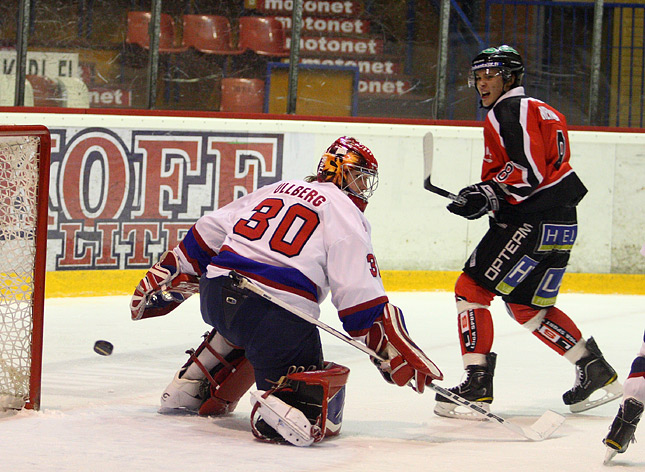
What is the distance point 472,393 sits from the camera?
3447mm

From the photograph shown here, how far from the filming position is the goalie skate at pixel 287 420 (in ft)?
9.30

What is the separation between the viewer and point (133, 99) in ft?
20.7

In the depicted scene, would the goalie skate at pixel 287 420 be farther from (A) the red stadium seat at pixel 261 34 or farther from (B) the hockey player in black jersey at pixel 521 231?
(A) the red stadium seat at pixel 261 34

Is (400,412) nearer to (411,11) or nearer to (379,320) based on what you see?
(379,320)

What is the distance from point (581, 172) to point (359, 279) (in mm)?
3981

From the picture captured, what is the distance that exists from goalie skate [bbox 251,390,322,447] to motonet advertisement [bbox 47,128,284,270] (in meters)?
2.94

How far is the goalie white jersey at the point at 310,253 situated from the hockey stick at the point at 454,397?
0.04 metres

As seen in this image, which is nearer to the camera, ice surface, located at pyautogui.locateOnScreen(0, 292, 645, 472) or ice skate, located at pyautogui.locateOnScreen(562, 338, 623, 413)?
ice surface, located at pyautogui.locateOnScreen(0, 292, 645, 472)

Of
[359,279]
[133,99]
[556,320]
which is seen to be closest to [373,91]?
[133,99]

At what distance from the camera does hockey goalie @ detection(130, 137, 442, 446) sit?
9.41 ft

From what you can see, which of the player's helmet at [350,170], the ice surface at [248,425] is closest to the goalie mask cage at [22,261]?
the ice surface at [248,425]

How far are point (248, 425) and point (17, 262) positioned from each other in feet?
2.78

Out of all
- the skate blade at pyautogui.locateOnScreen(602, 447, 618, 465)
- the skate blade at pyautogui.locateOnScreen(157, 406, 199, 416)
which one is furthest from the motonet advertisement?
the skate blade at pyautogui.locateOnScreen(602, 447, 618, 465)

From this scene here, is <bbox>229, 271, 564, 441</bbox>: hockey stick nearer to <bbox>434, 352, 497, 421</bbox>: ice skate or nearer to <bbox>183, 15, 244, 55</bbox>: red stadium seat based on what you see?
<bbox>434, 352, 497, 421</bbox>: ice skate
